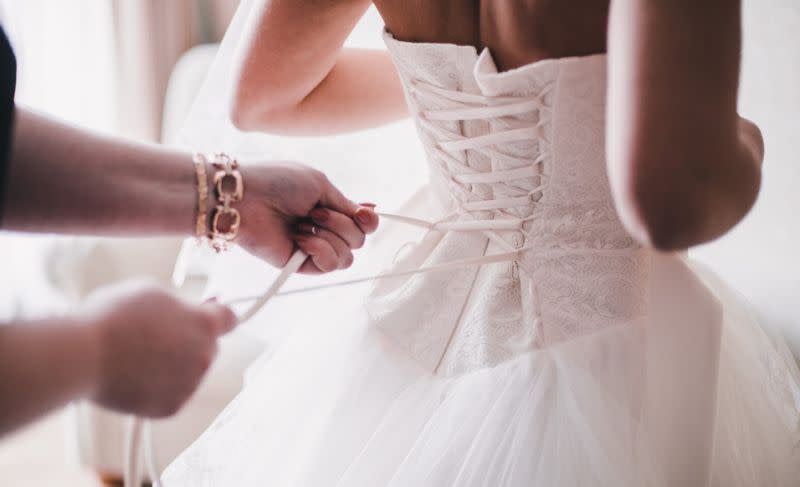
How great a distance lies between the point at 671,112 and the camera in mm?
436

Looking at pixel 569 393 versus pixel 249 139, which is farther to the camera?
pixel 249 139

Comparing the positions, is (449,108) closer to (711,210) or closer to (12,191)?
(711,210)

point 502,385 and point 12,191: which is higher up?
point 12,191

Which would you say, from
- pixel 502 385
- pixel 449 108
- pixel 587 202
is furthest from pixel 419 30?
pixel 502 385

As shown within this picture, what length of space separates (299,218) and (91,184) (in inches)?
7.8

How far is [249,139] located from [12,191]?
1.55ft

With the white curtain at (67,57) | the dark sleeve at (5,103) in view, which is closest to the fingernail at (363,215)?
the dark sleeve at (5,103)

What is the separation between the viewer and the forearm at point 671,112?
43 cm

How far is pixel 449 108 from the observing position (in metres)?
0.67

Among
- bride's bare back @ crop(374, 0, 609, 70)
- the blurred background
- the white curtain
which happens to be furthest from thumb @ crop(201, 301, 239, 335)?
the white curtain

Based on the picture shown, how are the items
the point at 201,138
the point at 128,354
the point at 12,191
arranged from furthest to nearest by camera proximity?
the point at 201,138 → the point at 12,191 → the point at 128,354

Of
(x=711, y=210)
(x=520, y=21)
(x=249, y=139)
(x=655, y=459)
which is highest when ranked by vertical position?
(x=520, y=21)

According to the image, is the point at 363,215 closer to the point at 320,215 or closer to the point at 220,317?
the point at 320,215

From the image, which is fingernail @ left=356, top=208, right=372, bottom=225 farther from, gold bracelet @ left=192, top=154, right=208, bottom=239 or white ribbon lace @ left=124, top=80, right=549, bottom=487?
gold bracelet @ left=192, top=154, right=208, bottom=239
